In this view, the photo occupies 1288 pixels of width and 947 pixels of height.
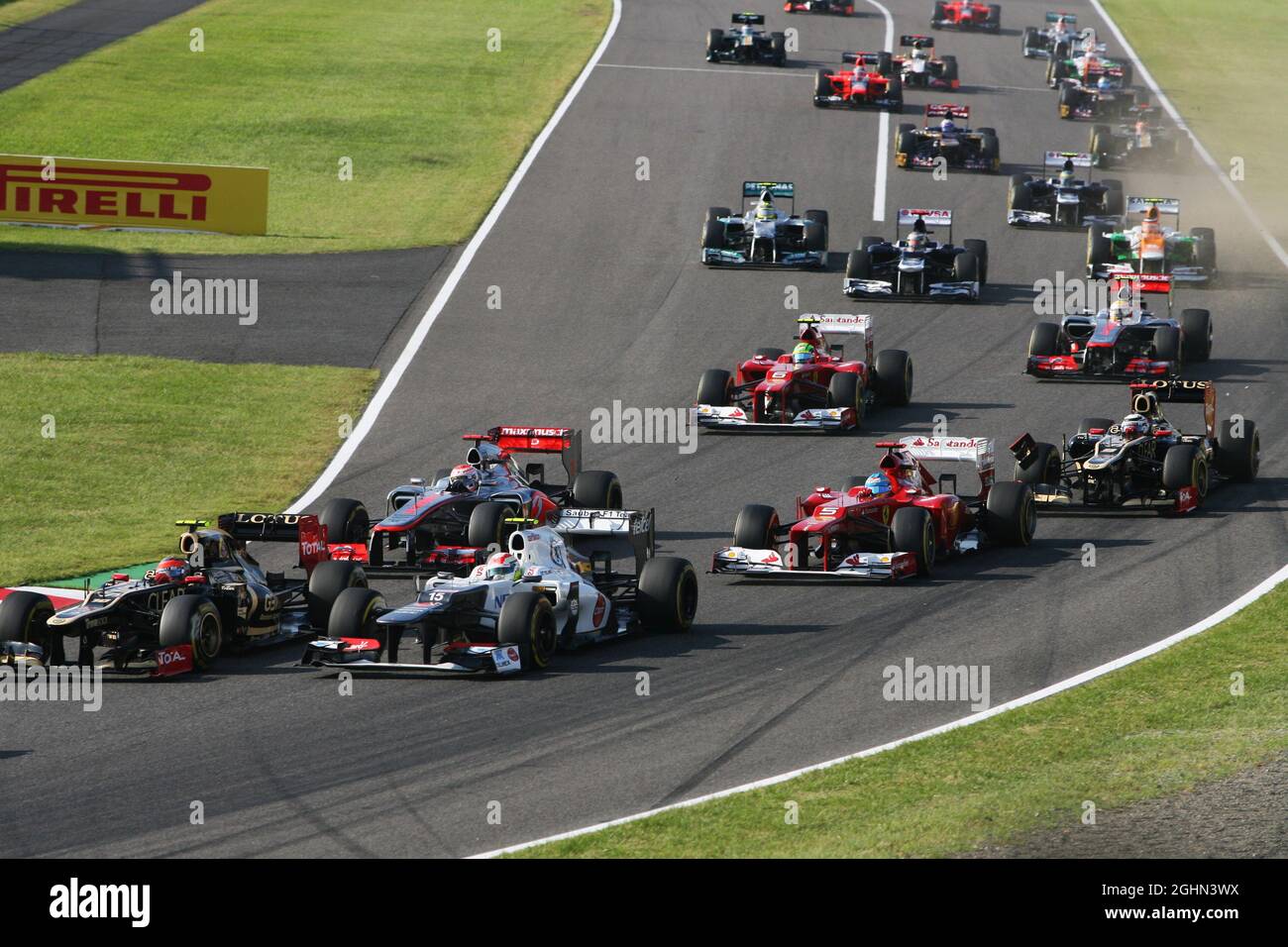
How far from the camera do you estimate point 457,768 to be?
18.8 metres

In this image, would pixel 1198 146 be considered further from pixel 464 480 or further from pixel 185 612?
pixel 185 612

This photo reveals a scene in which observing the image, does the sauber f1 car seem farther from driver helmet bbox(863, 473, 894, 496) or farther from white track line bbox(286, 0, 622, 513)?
driver helmet bbox(863, 473, 894, 496)

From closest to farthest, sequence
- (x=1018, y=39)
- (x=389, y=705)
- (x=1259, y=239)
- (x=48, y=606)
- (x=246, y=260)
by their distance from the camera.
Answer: (x=389, y=705)
(x=48, y=606)
(x=246, y=260)
(x=1259, y=239)
(x=1018, y=39)

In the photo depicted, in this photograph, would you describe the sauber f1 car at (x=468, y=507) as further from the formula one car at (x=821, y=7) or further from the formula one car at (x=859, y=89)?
the formula one car at (x=821, y=7)

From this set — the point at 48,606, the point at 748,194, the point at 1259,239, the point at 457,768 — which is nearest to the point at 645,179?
the point at 748,194

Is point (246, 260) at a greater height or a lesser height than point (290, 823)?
greater

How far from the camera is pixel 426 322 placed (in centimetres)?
4319

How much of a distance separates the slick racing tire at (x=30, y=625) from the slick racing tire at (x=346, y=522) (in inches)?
217

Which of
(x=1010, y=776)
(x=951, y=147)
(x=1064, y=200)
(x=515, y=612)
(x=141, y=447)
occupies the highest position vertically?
(x=951, y=147)

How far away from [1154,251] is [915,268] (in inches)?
216

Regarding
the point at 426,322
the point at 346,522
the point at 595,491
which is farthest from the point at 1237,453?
the point at 426,322
